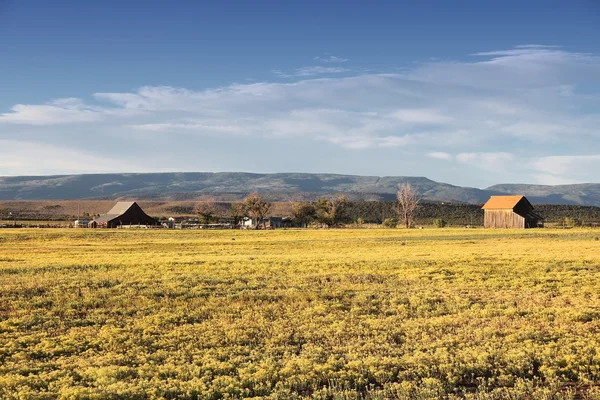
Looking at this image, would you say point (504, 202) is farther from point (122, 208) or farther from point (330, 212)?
point (122, 208)

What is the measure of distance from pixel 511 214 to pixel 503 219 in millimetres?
1944

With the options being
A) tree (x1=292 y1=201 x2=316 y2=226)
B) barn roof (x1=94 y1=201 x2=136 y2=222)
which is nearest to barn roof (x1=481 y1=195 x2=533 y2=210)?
tree (x1=292 y1=201 x2=316 y2=226)

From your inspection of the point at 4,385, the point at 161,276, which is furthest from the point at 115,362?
the point at 161,276

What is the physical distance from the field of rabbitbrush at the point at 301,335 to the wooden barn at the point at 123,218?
292 feet

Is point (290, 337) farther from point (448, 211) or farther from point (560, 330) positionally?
point (448, 211)

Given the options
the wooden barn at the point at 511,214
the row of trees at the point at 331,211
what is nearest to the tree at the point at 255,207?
the row of trees at the point at 331,211

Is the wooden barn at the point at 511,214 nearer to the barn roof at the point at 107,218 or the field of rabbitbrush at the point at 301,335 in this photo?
the barn roof at the point at 107,218

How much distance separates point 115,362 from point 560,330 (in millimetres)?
10824

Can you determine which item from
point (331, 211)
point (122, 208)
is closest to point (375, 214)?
point (331, 211)

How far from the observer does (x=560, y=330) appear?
15078mm

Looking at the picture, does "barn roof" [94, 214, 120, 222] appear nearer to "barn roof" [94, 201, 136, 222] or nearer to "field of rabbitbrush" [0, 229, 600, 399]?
"barn roof" [94, 201, 136, 222]

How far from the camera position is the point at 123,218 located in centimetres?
11669

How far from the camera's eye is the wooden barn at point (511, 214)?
4232 inches

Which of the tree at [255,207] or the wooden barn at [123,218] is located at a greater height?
the tree at [255,207]
